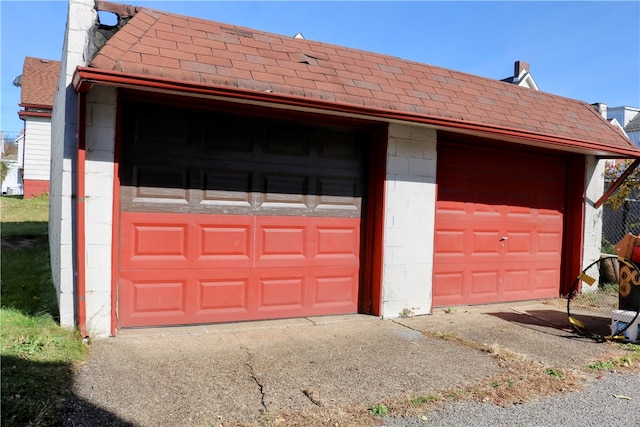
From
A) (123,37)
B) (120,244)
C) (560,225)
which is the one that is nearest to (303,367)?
(120,244)

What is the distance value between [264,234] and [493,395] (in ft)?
10.6

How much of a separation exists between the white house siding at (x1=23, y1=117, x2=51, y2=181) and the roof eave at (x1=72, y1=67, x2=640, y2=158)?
53.2 feet

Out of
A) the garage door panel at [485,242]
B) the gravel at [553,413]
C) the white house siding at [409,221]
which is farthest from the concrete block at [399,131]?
the gravel at [553,413]

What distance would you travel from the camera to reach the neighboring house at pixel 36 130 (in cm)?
1853

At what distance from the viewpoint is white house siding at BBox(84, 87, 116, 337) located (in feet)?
16.1

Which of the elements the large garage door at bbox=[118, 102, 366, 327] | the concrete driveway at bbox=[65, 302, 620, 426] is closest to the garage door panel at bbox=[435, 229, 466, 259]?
the concrete driveway at bbox=[65, 302, 620, 426]

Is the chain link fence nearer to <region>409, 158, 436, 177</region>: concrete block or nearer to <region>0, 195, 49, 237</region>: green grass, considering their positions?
<region>409, 158, 436, 177</region>: concrete block

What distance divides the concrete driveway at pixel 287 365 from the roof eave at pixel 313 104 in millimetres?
2644

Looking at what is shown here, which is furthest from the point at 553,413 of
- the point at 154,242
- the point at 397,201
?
the point at 154,242

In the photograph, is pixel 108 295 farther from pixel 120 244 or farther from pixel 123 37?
pixel 123 37

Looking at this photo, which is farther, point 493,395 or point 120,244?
point 120,244

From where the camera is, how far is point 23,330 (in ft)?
15.0

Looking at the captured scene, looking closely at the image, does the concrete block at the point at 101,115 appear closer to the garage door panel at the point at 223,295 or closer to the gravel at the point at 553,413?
the garage door panel at the point at 223,295

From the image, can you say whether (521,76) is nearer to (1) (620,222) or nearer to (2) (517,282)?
(1) (620,222)
